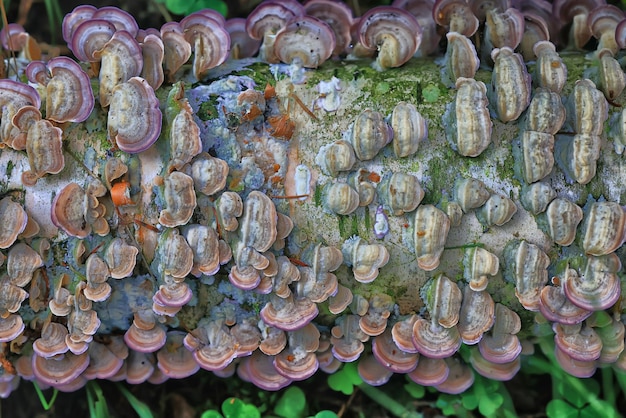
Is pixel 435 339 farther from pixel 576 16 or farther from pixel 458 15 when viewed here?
pixel 576 16

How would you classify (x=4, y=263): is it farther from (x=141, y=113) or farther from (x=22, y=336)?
(x=141, y=113)

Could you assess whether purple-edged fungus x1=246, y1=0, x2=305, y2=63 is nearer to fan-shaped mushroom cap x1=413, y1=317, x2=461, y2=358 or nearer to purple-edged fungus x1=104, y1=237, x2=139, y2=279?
purple-edged fungus x1=104, y1=237, x2=139, y2=279

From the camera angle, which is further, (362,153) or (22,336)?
(22,336)

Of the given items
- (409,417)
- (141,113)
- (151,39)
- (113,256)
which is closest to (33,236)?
(113,256)

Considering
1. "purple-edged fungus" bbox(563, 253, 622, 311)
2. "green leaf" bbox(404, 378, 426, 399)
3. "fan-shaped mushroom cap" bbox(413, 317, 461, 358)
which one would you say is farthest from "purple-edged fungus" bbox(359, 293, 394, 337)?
"green leaf" bbox(404, 378, 426, 399)

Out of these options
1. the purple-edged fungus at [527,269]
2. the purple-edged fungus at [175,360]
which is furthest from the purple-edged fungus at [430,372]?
the purple-edged fungus at [175,360]
